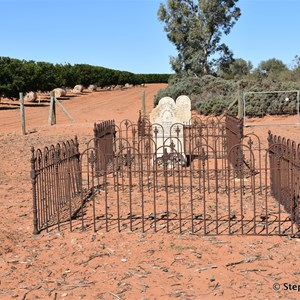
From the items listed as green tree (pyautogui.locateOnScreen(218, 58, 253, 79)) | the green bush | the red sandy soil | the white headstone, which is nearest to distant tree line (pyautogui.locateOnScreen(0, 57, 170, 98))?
the green bush

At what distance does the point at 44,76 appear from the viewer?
137ft

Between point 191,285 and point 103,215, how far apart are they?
255cm

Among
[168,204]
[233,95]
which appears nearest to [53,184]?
[168,204]

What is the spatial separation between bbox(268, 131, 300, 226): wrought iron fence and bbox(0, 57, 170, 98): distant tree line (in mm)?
30427

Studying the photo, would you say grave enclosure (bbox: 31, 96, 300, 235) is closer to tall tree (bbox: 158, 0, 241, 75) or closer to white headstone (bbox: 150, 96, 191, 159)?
white headstone (bbox: 150, 96, 191, 159)

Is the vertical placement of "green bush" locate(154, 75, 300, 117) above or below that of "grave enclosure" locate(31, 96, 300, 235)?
above

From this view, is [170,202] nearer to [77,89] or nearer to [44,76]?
[44,76]

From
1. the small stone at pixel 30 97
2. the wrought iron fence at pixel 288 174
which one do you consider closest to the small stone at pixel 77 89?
the small stone at pixel 30 97

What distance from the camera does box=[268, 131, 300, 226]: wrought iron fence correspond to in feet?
18.5

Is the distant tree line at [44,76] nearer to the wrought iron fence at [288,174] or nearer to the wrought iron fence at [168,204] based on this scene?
the wrought iron fence at [168,204]

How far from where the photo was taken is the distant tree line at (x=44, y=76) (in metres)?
34.9

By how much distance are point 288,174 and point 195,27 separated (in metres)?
36.4

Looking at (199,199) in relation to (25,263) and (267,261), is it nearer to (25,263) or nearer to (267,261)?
(267,261)

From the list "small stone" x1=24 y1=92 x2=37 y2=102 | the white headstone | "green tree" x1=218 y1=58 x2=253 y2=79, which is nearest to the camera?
the white headstone
